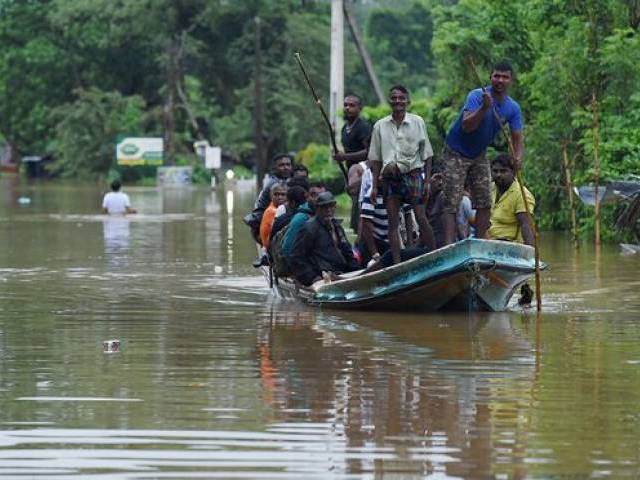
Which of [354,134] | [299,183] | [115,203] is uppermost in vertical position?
[354,134]

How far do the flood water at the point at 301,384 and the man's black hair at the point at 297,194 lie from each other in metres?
0.98

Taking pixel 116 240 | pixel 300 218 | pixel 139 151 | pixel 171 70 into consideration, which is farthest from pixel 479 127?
pixel 139 151

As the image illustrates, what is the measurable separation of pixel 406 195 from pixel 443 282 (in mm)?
1066

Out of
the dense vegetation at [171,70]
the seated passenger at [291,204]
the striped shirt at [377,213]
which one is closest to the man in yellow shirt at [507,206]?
the striped shirt at [377,213]

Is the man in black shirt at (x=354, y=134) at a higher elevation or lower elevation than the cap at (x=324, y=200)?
higher

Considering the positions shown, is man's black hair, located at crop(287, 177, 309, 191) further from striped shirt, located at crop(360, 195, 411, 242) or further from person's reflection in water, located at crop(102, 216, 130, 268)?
person's reflection in water, located at crop(102, 216, 130, 268)

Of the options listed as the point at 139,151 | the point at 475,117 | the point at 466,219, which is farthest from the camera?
the point at 139,151

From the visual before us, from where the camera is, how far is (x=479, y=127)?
14406 mm

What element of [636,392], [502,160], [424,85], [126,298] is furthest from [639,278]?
[424,85]

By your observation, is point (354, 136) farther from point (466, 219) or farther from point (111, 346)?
point (111, 346)

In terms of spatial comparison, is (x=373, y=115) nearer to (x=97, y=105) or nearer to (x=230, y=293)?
(x=230, y=293)

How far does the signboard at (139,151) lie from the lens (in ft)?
241

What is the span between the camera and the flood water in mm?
8016

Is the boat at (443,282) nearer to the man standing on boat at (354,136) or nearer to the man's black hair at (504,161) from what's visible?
the man's black hair at (504,161)
